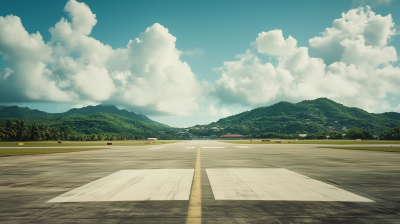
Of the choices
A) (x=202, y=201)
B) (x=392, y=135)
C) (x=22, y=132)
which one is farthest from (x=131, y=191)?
(x=392, y=135)

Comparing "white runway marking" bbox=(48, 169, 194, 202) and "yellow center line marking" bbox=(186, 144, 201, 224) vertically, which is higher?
"yellow center line marking" bbox=(186, 144, 201, 224)

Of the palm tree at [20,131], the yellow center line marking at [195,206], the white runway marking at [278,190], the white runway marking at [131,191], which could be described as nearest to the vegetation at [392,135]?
the white runway marking at [278,190]

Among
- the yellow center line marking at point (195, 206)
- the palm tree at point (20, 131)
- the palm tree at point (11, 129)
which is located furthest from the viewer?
the palm tree at point (20, 131)

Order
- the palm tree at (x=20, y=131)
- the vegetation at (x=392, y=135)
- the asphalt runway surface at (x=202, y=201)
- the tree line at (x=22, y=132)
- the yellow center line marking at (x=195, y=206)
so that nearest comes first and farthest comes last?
the yellow center line marking at (x=195, y=206) → the asphalt runway surface at (x=202, y=201) → the vegetation at (x=392, y=135) → the tree line at (x=22, y=132) → the palm tree at (x=20, y=131)

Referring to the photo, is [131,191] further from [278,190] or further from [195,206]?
[278,190]

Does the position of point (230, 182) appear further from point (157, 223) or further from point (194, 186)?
point (157, 223)

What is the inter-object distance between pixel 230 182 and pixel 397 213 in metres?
4.25

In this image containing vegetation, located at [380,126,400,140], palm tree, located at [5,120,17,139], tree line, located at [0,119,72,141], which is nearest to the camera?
vegetation, located at [380,126,400,140]

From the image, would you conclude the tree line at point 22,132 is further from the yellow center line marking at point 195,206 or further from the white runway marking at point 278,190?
the white runway marking at point 278,190

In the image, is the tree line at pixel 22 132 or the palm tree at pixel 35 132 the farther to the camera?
the palm tree at pixel 35 132

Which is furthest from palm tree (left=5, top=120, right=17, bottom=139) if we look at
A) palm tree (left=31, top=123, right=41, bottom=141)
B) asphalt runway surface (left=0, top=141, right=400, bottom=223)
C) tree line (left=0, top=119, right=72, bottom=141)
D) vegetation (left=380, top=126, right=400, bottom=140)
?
vegetation (left=380, top=126, right=400, bottom=140)

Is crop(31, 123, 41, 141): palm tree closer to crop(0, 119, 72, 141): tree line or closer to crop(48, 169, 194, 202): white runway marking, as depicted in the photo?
crop(0, 119, 72, 141): tree line

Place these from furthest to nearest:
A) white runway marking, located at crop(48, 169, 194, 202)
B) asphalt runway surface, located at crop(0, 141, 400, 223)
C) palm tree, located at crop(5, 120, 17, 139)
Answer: palm tree, located at crop(5, 120, 17, 139) → white runway marking, located at crop(48, 169, 194, 202) → asphalt runway surface, located at crop(0, 141, 400, 223)

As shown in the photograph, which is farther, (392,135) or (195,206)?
(392,135)
